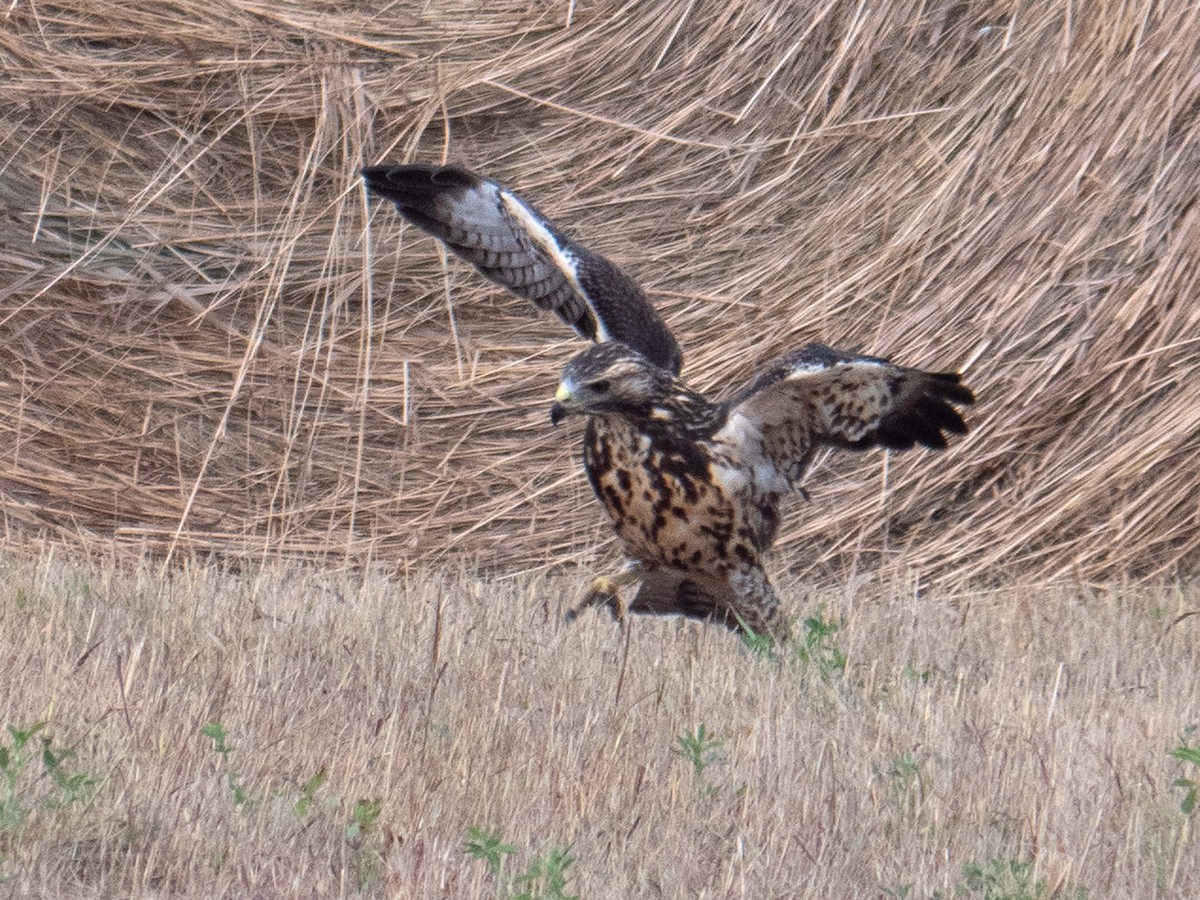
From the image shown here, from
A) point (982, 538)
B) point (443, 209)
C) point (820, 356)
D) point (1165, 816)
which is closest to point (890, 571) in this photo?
point (982, 538)

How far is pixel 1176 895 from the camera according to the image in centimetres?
289

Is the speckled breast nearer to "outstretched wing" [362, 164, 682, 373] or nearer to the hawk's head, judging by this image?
the hawk's head

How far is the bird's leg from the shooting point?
484 centimetres

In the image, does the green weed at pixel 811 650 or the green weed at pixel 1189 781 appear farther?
the green weed at pixel 811 650

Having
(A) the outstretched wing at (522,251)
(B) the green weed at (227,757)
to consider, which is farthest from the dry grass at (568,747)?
(A) the outstretched wing at (522,251)

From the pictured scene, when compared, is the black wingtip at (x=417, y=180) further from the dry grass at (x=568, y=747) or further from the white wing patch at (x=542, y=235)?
the dry grass at (x=568, y=747)

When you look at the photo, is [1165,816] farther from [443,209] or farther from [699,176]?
[699,176]

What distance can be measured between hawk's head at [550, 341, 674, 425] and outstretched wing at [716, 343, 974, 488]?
0.22 meters

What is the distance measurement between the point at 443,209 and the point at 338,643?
134 centimetres

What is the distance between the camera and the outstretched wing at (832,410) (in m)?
4.56

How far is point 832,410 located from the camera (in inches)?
187

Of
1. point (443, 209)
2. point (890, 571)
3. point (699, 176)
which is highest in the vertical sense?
point (699, 176)

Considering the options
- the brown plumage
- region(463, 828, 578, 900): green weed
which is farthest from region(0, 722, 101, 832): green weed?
the brown plumage

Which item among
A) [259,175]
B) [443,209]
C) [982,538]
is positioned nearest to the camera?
[443,209]
